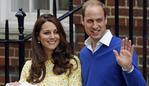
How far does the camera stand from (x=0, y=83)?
575 cm

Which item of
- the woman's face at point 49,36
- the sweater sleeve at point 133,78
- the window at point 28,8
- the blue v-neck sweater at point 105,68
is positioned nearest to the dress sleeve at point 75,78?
the blue v-neck sweater at point 105,68

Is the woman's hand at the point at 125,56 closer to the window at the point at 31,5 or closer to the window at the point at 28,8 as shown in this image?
the window at the point at 28,8

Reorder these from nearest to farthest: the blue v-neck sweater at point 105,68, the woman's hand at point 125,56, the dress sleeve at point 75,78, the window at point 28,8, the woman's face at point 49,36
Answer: the woman's hand at point 125,56, the blue v-neck sweater at point 105,68, the dress sleeve at point 75,78, the woman's face at point 49,36, the window at point 28,8

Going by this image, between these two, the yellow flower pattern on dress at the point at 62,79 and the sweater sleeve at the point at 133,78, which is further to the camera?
the yellow flower pattern on dress at the point at 62,79

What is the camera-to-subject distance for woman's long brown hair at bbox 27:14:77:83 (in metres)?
3.73

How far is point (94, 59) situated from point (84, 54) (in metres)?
0.16

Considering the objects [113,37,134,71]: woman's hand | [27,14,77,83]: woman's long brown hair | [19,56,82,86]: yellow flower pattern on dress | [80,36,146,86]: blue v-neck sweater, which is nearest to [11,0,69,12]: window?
[27,14,77,83]: woman's long brown hair

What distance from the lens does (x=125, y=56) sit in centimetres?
321

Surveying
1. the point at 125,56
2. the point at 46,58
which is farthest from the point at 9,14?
the point at 125,56

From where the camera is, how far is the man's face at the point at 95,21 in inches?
134

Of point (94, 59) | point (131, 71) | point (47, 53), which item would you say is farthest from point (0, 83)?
point (131, 71)

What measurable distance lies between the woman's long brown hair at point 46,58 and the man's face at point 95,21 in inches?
16.1

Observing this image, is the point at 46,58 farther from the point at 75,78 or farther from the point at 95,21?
the point at 95,21

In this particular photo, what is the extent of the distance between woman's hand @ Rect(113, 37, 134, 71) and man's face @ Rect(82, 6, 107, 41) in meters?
0.25
